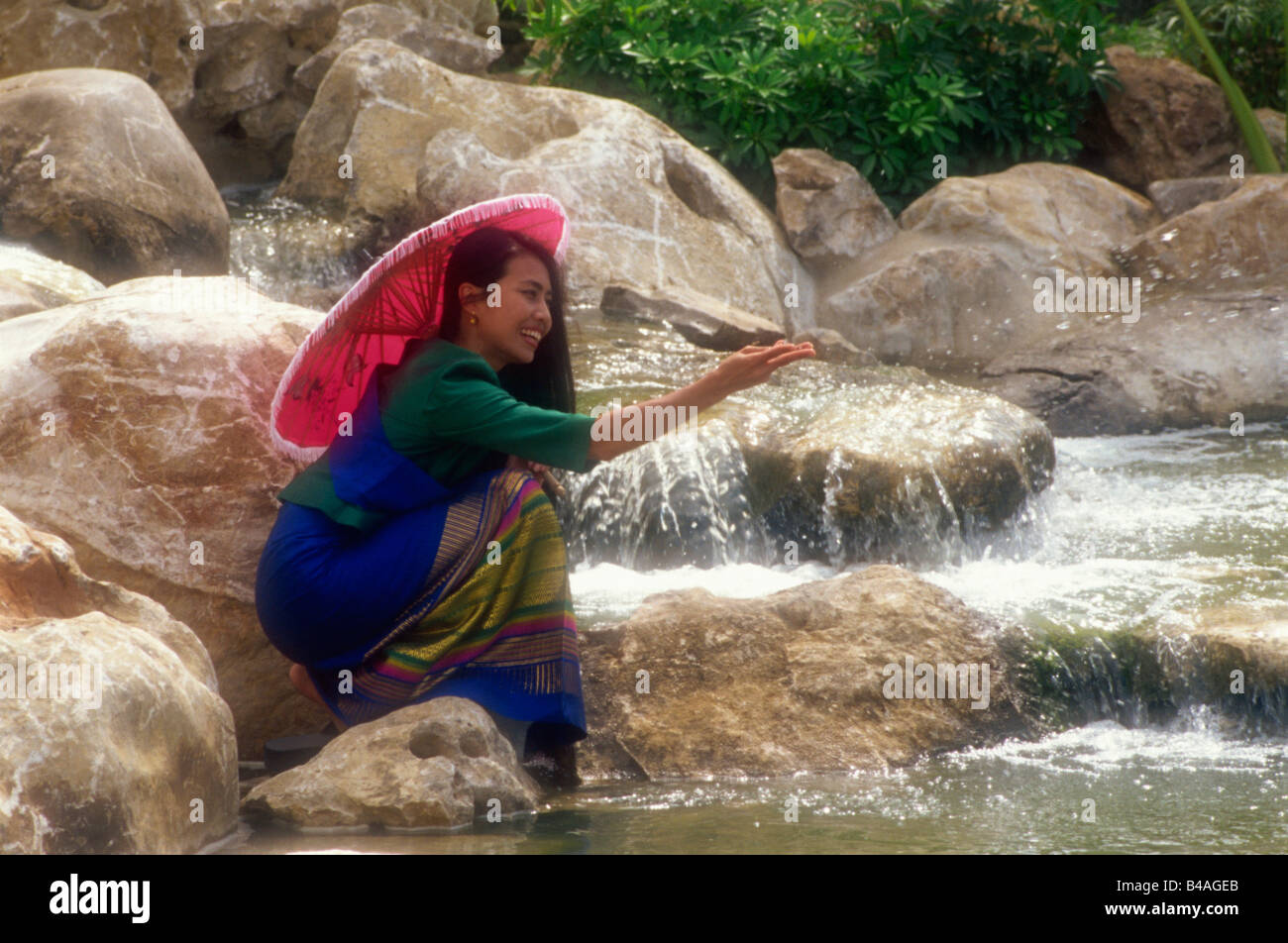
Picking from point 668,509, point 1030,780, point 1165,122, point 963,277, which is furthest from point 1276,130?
point 1030,780

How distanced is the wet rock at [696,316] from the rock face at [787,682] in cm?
415

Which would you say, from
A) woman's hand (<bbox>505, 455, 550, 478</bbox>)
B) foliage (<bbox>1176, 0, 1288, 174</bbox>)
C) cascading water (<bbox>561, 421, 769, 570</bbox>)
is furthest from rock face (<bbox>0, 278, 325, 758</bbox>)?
foliage (<bbox>1176, 0, 1288, 174</bbox>)

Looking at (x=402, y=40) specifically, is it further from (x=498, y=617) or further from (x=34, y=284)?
(x=498, y=617)

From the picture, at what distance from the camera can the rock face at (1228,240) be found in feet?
32.3

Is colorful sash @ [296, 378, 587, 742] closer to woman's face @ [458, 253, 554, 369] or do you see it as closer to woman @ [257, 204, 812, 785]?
woman @ [257, 204, 812, 785]

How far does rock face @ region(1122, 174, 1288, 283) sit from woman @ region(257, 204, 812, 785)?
775 cm

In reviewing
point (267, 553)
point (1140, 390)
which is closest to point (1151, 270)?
point (1140, 390)

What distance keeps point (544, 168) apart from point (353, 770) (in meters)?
6.95

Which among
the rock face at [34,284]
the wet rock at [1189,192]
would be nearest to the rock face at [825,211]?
the wet rock at [1189,192]

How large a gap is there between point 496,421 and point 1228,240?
8.26 m

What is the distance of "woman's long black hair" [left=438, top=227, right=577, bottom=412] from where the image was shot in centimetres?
353

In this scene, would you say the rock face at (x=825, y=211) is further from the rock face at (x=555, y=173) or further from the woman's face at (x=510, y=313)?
the woman's face at (x=510, y=313)

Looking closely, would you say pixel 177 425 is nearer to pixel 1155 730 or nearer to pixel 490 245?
pixel 490 245

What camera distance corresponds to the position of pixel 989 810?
3.22 meters
